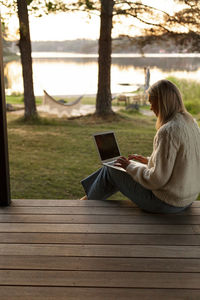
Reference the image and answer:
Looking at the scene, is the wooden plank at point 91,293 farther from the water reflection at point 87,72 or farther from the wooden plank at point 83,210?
the water reflection at point 87,72

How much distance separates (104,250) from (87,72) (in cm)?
177

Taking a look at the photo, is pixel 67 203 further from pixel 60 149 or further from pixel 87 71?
pixel 87 71

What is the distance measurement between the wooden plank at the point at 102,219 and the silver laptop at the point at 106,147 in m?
0.33

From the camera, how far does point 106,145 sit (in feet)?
6.40

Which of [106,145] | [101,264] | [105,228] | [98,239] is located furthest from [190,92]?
[101,264]

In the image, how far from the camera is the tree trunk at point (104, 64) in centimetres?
266

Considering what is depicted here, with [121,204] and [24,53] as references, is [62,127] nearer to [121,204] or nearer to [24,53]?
[24,53]

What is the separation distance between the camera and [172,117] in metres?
1.51

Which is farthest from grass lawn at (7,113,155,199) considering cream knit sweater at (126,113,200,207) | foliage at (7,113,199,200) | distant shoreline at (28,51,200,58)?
cream knit sweater at (126,113,200,207)

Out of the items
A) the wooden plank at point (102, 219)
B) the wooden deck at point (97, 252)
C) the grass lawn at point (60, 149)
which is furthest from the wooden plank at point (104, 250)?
the grass lawn at point (60, 149)

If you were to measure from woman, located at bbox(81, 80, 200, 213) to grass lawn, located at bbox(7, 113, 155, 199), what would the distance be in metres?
0.90

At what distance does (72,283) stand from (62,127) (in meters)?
1.97

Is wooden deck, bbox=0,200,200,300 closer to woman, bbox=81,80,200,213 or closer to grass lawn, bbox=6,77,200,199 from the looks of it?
woman, bbox=81,80,200,213

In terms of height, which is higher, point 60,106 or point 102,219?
point 60,106
